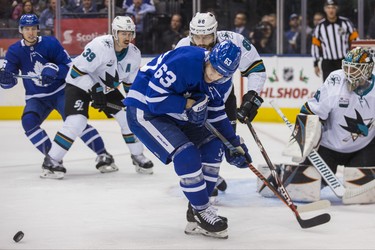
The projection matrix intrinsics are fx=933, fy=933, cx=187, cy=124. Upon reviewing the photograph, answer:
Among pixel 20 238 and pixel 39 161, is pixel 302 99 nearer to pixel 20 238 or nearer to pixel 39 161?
pixel 39 161

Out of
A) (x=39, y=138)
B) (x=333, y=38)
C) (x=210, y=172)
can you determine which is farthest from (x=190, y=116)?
(x=333, y=38)

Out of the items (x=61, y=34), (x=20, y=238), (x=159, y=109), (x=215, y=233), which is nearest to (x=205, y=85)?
(x=159, y=109)

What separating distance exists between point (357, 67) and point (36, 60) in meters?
2.34

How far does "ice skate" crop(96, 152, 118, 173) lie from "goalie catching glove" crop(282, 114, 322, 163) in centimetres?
153

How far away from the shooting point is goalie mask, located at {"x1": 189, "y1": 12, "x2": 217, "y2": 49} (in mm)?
4320

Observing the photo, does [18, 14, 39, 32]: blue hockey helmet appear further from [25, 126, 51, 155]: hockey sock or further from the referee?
the referee

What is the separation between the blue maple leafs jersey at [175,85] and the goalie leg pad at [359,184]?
3.38 feet

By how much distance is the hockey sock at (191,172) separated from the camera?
3.68 metres

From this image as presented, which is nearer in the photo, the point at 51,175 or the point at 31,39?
the point at 51,175

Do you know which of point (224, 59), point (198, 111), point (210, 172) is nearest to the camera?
point (224, 59)

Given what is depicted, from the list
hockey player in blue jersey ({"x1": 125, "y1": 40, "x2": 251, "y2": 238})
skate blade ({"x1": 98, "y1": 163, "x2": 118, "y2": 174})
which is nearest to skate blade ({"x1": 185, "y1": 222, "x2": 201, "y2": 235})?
hockey player in blue jersey ({"x1": 125, "y1": 40, "x2": 251, "y2": 238})

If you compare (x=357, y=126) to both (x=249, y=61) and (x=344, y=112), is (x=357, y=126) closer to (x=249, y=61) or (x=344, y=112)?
(x=344, y=112)

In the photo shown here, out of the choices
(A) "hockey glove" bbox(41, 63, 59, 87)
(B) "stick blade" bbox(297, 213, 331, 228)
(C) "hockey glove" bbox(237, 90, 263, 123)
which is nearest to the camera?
(B) "stick blade" bbox(297, 213, 331, 228)

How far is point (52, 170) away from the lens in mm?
5523
